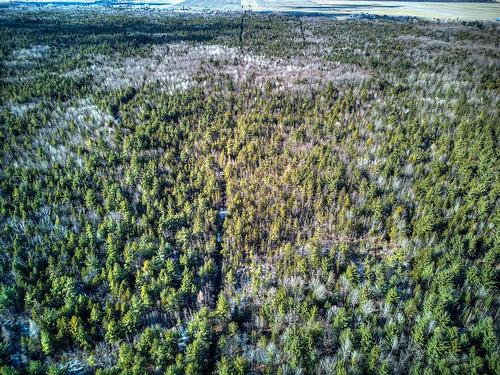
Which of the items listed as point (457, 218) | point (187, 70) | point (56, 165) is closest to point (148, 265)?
point (56, 165)

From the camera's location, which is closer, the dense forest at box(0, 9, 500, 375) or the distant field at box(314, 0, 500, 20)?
the dense forest at box(0, 9, 500, 375)

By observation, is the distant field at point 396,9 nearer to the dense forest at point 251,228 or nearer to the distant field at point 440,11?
the distant field at point 440,11

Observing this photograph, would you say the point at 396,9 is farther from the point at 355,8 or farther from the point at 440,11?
the point at 440,11

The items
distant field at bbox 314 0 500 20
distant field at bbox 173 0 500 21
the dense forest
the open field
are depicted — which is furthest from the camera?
the open field

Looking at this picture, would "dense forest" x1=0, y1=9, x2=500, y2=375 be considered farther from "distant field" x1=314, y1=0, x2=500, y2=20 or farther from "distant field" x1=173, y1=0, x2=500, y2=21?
"distant field" x1=173, y1=0, x2=500, y2=21

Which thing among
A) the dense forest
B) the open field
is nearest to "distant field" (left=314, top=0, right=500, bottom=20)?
the open field

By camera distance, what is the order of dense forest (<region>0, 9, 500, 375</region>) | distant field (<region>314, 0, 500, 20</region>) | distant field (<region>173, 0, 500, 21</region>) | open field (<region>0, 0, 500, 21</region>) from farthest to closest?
open field (<region>0, 0, 500, 21</region>) < distant field (<region>173, 0, 500, 21</region>) < distant field (<region>314, 0, 500, 20</region>) < dense forest (<region>0, 9, 500, 375</region>)

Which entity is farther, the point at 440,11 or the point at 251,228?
the point at 440,11

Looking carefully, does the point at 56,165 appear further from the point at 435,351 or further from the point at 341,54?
the point at 341,54

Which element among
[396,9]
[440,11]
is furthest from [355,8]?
[440,11]
